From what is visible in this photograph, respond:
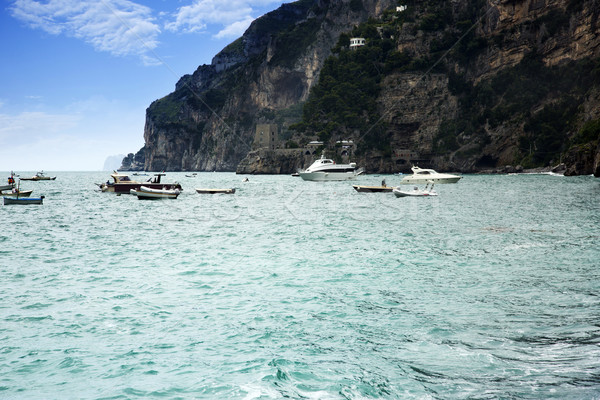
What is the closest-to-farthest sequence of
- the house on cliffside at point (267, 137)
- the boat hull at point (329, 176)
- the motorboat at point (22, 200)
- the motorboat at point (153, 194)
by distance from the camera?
the motorboat at point (22, 200) → the motorboat at point (153, 194) → the boat hull at point (329, 176) → the house on cliffside at point (267, 137)

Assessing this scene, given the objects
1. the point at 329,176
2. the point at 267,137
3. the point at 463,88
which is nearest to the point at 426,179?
the point at 329,176

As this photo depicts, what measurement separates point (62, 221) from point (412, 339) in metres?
33.1

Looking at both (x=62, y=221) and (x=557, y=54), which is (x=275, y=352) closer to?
(x=62, y=221)

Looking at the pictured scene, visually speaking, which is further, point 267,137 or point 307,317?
point 267,137

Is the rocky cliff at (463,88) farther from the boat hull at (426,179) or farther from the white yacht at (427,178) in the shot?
the white yacht at (427,178)

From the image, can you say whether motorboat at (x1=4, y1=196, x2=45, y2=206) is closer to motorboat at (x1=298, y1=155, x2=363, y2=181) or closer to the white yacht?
the white yacht

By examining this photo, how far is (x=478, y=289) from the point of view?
1331 centimetres

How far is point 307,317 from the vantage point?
11258 millimetres

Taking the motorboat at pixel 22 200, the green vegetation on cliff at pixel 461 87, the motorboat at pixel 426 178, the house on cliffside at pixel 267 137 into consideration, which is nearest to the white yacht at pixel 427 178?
the motorboat at pixel 426 178

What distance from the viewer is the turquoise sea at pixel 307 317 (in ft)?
25.5

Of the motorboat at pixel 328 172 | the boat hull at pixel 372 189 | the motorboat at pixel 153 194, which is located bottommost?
the motorboat at pixel 153 194

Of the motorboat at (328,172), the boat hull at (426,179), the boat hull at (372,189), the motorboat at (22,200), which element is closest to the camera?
the motorboat at (22,200)

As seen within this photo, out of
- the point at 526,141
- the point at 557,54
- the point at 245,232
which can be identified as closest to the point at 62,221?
the point at 245,232

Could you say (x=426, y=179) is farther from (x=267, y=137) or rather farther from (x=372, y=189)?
(x=267, y=137)
